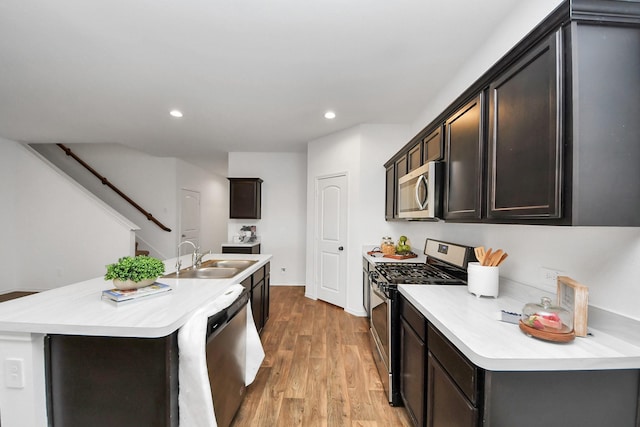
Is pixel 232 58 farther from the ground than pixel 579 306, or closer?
farther from the ground

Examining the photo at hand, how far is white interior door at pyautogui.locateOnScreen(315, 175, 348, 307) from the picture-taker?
153 inches

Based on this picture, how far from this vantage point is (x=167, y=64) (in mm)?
2252

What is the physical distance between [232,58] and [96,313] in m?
2.02

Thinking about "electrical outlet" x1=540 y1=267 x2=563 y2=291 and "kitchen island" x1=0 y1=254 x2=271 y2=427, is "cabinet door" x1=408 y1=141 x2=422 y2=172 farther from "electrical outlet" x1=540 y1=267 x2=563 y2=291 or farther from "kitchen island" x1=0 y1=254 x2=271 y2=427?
"kitchen island" x1=0 y1=254 x2=271 y2=427

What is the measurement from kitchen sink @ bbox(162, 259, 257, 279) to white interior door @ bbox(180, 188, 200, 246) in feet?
12.8

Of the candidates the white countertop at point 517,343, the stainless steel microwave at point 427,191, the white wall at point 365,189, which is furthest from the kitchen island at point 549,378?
the white wall at point 365,189

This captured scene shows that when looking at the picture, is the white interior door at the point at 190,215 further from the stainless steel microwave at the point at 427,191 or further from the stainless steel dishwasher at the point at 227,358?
the stainless steel microwave at the point at 427,191

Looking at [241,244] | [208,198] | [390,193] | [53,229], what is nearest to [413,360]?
[390,193]

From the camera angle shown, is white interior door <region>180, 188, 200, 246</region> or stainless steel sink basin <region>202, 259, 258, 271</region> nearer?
stainless steel sink basin <region>202, 259, 258, 271</region>

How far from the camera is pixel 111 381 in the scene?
119 centimetres

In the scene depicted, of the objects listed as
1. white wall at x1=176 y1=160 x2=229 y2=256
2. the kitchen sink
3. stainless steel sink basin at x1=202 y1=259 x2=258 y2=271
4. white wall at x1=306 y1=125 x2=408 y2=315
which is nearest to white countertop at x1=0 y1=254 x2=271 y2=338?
the kitchen sink

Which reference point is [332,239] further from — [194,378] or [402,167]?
[194,378]

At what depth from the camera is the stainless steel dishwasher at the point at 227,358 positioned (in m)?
1.37

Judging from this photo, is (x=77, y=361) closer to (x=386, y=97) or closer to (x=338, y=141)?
(x=386, y=97)
